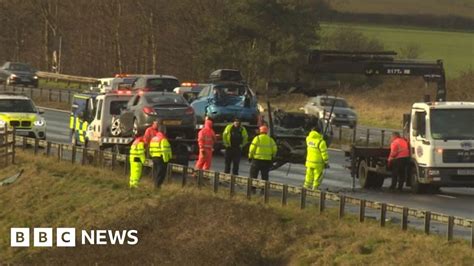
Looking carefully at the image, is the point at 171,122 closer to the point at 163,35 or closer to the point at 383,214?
the point at 383,214

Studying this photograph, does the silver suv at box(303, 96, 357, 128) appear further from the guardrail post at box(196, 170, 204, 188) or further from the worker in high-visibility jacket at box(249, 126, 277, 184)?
the guardrail post at box(196, 170, 204, 188)

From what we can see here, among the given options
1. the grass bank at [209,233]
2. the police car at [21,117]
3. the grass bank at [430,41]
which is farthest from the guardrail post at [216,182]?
the grass bank at [430,41]

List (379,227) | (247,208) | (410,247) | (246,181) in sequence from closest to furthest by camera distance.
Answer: (410,247)
(379,227)
(247,208)
(246,181)

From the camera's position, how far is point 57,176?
104 ft

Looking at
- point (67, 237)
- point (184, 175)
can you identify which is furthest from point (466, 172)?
point (67, 237)

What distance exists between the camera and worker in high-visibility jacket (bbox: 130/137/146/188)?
27156 millimetres

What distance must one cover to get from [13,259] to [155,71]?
5603cm

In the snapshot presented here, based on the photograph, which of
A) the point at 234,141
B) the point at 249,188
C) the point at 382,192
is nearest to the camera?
the point at 249,188

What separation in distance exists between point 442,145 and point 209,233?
7.89 metres

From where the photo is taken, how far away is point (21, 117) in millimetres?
39281

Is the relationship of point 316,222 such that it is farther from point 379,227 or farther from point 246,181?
point 246,181

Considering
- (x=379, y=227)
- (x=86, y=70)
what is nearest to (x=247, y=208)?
(x=379, y=227)

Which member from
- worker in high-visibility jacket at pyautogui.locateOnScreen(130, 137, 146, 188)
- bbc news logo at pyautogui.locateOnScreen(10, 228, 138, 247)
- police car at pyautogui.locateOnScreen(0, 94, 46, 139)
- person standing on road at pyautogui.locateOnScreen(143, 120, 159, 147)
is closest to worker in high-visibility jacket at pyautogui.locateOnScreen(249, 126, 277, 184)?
person standing on road at pyautogui.locateOnScreen(143, 120, 159, 147)

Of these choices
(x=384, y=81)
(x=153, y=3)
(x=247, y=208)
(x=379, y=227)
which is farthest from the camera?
(x=153, y=3)
